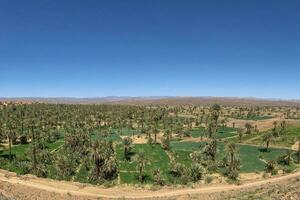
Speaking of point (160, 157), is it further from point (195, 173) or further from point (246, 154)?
point (195, 173)

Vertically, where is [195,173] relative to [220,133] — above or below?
below

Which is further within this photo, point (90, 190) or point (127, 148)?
point (127, 148)

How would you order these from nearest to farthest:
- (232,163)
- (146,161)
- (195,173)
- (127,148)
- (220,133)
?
(195,173) < (146,161) < (232,163) < (127,148) < (220,133)

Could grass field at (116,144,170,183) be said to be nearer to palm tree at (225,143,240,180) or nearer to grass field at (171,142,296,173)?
grass field at (171,142,296,173)

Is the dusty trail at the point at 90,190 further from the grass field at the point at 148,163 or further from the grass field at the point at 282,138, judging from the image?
the grass field at the point at 282,138

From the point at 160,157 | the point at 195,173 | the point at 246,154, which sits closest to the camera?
the point at 195,173

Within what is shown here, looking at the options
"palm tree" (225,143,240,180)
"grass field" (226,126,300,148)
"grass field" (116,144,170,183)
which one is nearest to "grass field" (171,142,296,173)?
"palm tree" (225,143,240,180)

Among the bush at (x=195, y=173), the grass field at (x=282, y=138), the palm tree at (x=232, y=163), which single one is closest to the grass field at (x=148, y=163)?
the bush at (x=195, y=173)

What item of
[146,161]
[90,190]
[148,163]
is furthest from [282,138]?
[90,190]

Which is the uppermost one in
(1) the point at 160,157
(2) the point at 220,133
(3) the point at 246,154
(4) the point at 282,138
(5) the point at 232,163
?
(4) the point at 282,138

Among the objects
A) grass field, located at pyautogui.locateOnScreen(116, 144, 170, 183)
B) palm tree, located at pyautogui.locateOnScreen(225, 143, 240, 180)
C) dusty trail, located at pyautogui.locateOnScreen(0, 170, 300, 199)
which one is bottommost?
grass field, located at pyautogui.locateOnScreen(116, 144, 170, 183)

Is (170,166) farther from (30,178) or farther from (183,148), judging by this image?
(30,178)
